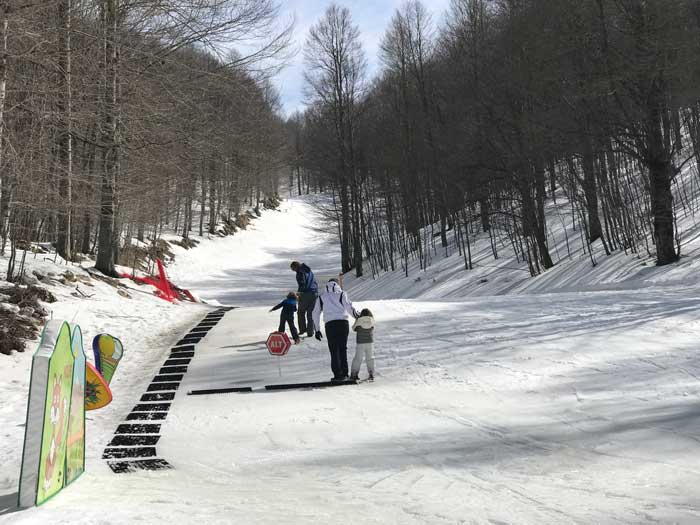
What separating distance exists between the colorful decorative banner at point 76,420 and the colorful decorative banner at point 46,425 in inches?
7.8

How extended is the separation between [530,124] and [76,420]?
19348 millimetres

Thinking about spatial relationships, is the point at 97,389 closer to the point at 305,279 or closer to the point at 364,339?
the point at 364,339

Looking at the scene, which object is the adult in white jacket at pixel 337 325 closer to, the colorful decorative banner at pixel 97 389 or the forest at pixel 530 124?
the colorful decorative banner at pixel 97 389

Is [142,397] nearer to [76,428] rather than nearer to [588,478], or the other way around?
[76,428]

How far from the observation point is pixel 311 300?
536 inches

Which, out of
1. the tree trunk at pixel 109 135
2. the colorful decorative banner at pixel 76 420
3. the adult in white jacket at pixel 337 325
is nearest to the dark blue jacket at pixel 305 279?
the adult in white jacket at pixel 337 325

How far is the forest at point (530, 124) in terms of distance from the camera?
17.8 meters

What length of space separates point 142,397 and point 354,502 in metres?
4.98

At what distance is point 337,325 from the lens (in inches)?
384

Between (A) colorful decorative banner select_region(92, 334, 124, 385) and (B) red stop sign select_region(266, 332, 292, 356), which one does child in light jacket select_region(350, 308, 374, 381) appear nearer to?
(B) red stop sign select_region(266, 332, 292, 356)

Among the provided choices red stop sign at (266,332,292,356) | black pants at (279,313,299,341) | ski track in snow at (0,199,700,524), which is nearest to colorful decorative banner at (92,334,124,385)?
ski track in snow at (0,199,700,524)

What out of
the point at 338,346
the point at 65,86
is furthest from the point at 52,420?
the point at 65,86

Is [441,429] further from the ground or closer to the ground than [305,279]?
closer to the ground

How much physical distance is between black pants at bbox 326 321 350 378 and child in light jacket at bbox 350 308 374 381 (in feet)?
0.54
